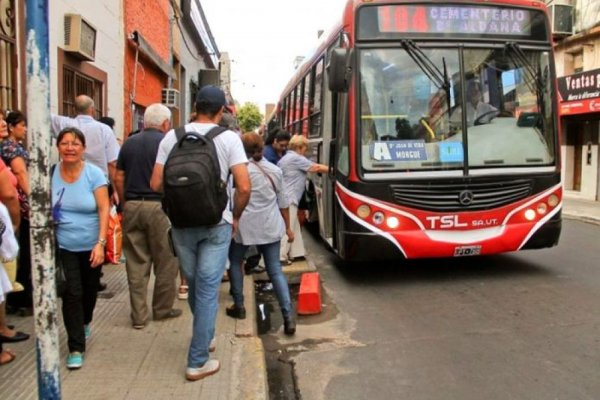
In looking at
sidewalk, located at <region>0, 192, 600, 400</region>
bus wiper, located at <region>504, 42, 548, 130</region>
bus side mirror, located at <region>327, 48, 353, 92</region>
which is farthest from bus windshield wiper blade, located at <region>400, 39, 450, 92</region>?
sidewalk, located at <region>0, 192, 600, 400</region>

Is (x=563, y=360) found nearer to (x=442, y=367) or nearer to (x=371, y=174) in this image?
(x=442, y=367)

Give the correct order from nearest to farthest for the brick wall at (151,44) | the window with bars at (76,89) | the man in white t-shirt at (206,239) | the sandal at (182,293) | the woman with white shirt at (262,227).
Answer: the man in white t-shirt at (206,239), the woman with white shirt at (262,227), the sandal at (182,293), the window with bars at (76,89), the brick wall at (151,44)

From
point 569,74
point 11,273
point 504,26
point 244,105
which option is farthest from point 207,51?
point 244,105

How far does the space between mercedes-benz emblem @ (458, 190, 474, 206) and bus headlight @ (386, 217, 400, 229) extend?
0.71 metres

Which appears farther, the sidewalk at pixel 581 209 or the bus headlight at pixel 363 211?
the sidewalk at pixel 581 209

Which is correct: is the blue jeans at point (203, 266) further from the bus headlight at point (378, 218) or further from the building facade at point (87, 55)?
the building facade at point (87, 55)

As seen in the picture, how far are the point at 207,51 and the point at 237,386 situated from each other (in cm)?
2511

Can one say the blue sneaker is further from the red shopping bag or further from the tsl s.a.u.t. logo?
the tsl s.a.u.t. logo

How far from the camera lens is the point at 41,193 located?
2.52 metres

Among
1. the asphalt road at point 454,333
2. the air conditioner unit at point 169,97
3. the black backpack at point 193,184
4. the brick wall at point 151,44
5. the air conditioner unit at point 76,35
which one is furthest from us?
the air conditioner unit at point 169,97

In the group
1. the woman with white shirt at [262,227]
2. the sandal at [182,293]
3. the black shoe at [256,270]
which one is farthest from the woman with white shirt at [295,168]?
the woman with white shirt at [262,227]

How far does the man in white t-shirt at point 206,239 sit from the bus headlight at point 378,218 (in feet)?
9.06

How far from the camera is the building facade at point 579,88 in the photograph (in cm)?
1734

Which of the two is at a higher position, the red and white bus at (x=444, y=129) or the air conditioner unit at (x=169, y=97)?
the air conditioner unit at (x=169, y=97)
